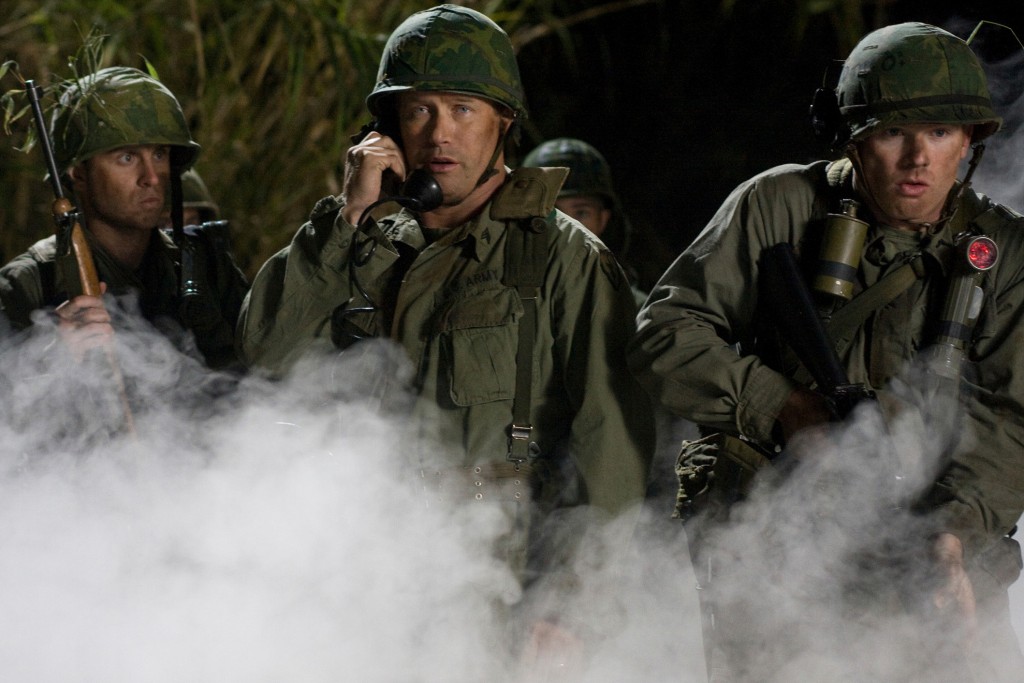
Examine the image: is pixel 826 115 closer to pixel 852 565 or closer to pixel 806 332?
pixel 806 332

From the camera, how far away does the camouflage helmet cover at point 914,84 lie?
274cm

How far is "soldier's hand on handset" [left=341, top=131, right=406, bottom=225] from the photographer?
3.06 m

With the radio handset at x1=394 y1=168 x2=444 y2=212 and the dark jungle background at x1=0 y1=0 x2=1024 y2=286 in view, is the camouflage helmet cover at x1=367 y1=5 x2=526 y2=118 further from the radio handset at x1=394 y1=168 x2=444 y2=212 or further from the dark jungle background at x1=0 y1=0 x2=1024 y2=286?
the dark jungle background at x1=0 y1=0 x2=1024 y2=286

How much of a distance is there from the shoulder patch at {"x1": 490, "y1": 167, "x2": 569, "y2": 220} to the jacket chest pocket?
0.20 m

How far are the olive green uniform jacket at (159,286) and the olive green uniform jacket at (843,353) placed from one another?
4.77 feet

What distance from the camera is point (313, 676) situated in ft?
10.5

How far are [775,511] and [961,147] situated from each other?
37.4 inches

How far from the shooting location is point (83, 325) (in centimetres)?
345

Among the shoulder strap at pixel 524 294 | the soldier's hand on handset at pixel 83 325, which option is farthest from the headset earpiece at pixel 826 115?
the soldier's hand on handset at pixel 83 325

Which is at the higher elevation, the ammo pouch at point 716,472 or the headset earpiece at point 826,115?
the headset earpiece at point 826,115

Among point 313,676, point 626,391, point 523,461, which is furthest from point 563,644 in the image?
point 313,676

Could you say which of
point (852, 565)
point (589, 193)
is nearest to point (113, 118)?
point (589, 193)

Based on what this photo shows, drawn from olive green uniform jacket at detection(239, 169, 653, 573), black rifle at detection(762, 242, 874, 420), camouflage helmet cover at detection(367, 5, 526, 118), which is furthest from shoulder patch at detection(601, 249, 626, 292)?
camouflage helmet cover at detection(367, 5, 526, 118)

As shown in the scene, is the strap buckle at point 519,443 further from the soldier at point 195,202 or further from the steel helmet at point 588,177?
the soldier at point 195,202
